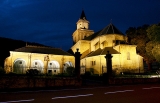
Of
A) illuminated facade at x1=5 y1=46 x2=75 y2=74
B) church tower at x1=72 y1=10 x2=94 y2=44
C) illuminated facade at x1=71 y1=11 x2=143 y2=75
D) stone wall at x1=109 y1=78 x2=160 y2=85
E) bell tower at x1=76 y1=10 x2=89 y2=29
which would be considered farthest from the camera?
bell tower at x1=76 y1=10 x2=89 y2=29

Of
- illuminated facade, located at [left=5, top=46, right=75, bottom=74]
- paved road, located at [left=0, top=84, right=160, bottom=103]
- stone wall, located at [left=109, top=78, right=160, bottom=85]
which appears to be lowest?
stone wall, located at [left=109, top=78, right=160, bottom=85]

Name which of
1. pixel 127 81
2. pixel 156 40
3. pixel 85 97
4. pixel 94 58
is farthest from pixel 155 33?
pixel 85 97

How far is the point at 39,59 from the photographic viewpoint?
3488cm

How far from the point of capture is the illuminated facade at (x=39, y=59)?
32.8m

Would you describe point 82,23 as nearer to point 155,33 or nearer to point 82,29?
point 82,29

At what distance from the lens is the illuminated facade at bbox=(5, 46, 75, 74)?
3281 centimetres

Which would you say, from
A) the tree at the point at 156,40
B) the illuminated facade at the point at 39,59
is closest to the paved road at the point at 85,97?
the illuminated facade at the point at 39,59

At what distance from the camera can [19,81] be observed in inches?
563

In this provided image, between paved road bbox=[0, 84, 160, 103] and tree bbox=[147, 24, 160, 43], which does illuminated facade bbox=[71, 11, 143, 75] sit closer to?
tree bbox=[147, 24, 160, 43]

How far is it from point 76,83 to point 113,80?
461cm

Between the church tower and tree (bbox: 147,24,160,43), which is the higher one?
the church tower

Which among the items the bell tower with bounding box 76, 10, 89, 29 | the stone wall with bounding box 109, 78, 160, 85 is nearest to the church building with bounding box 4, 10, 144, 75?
Result: the stone wall with bounding box 109, 78, 160, 85

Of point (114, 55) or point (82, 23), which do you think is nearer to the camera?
point (114, 55)

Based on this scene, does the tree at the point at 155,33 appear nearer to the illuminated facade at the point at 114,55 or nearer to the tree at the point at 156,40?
the tree at the point at 156,40
